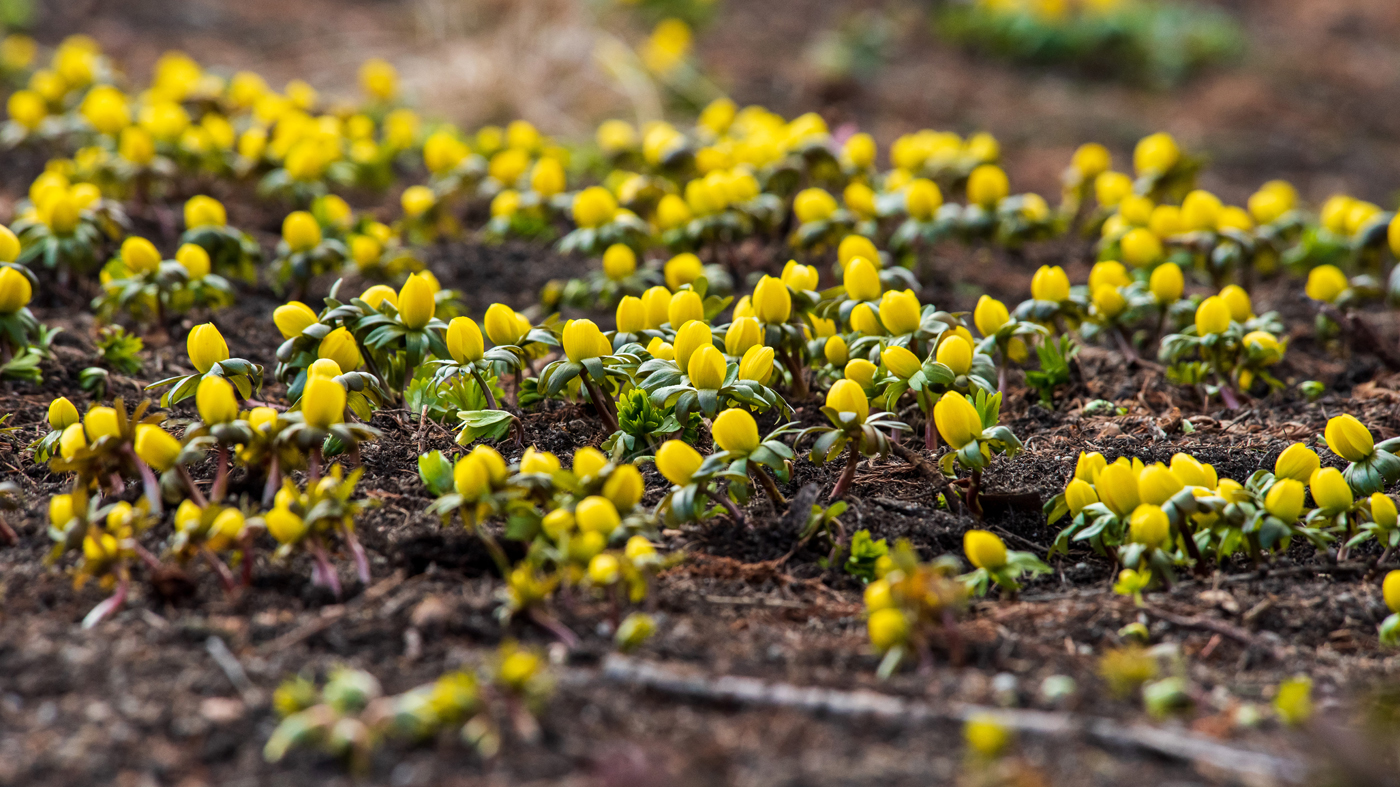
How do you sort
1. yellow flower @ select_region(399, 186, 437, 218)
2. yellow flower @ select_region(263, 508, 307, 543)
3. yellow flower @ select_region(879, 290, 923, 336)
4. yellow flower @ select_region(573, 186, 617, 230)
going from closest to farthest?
1. yellow flower @ select_region(263, 508, 307, 543)
2. yellow flower @ select_region(879, 290, 923, 336)
3. yellow flower @ select_region(573, 186, 617, 230)
4. yellow flower @ select_region(399, 186, 437, 218)

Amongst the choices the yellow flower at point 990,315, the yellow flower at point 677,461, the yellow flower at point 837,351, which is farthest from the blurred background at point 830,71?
the yellow flower at point 677,461

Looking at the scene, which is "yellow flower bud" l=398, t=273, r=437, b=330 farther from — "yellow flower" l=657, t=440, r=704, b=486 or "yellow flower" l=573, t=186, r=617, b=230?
"yellow flower" l=573, t=186, r=617, b=230

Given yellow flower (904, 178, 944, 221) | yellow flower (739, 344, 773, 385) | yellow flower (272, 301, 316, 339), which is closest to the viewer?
yellow flower (739, 344, 773, 385)

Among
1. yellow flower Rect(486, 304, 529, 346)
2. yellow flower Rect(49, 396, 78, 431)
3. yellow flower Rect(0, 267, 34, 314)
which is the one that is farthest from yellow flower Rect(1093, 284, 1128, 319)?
yellow flower Rect(0, 267, 34, 314)

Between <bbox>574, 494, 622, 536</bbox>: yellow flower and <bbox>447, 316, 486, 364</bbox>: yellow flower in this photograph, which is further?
<bbox>447, 316, 486, 364</bbox>: yellow flower

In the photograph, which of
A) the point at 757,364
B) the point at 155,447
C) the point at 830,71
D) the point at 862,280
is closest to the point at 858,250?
the point at 862,280

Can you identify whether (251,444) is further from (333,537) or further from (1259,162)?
(1259,162)
